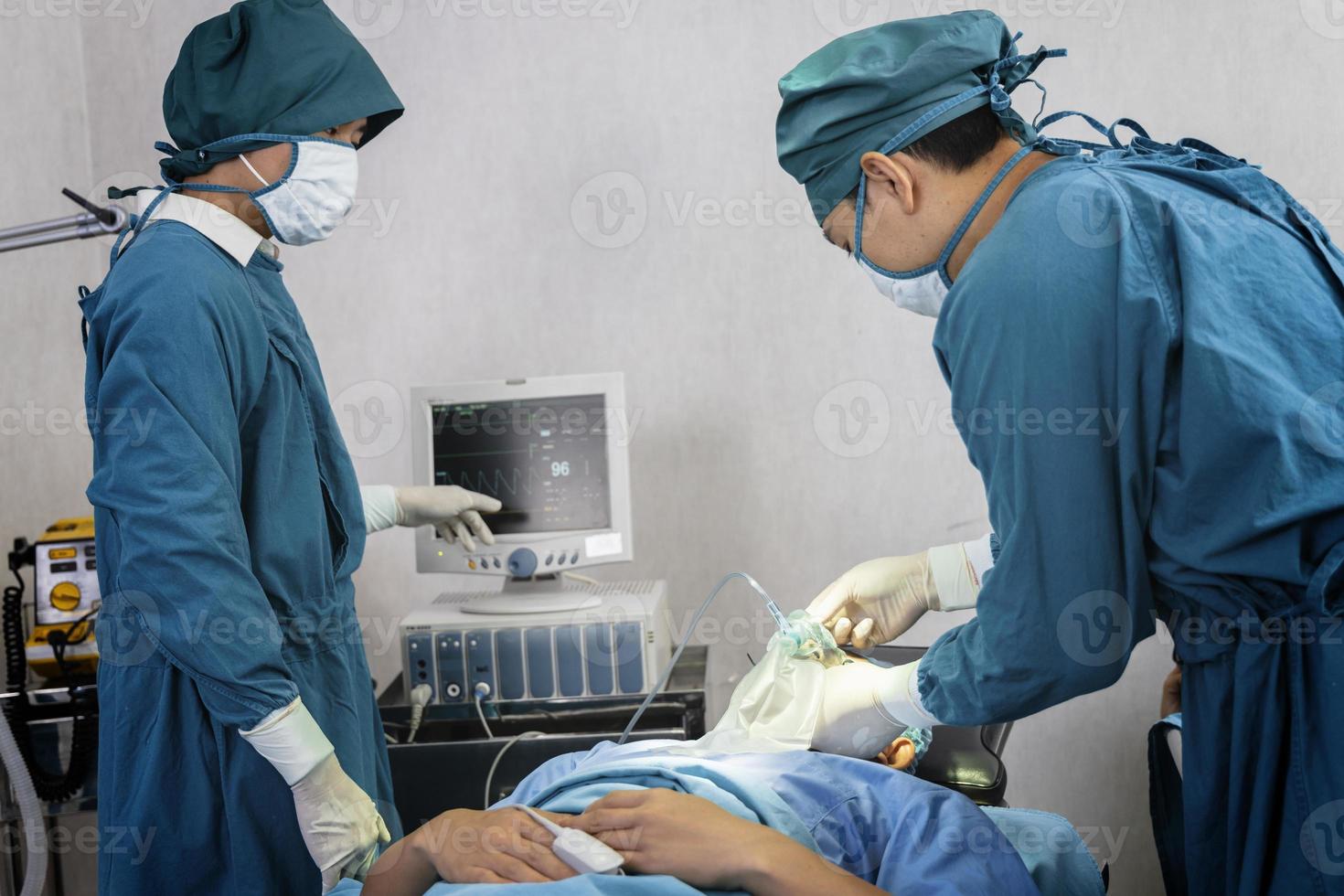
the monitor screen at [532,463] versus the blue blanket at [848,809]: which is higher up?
the monitor screen at [532,463]

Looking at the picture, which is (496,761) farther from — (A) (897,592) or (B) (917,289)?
(B) (917,289)

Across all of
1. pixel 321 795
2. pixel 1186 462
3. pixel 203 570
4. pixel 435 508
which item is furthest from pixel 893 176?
pixel 435 508

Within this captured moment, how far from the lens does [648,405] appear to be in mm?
2766

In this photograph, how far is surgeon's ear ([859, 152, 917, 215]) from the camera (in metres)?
1.30

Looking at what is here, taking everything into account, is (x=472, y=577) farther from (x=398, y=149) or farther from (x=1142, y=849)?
(x=1142, y=849)

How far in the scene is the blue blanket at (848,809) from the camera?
1.27 metres

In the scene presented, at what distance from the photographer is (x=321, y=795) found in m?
1.49

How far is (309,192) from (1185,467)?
4.16ft

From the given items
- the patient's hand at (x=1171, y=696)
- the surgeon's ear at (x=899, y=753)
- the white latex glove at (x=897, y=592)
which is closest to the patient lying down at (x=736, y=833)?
the surgeon's ear at (x=899, y=753)

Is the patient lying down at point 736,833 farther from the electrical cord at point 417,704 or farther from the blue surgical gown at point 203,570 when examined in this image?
the electrical cord at point 417,704

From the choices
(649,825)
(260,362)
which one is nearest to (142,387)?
(260,362)

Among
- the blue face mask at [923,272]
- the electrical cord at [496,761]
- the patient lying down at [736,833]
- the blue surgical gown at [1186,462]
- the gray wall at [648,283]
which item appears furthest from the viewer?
the gray wall at [648,283]

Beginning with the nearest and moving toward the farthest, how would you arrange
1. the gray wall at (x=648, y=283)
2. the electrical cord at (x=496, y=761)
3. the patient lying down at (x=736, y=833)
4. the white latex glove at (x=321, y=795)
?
the patient lying down at (x=736, y=833)
the white latex glove at (x=321, y=795)
the electrical cord at (x=496, y=761)
the gray wall at (x=648, y=283)

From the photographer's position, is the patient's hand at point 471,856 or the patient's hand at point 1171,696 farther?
the patient's hand at point 1171,696
